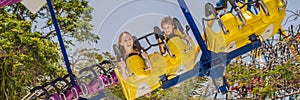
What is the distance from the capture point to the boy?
2166 millimetres

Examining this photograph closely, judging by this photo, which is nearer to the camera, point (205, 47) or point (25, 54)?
point (205, 47)

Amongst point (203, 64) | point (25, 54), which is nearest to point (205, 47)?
point (203, 64)

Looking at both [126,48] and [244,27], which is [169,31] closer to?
[126,48]

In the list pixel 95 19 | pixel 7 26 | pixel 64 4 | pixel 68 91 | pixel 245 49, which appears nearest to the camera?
pixel 95 19

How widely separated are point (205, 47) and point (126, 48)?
0.32 meters

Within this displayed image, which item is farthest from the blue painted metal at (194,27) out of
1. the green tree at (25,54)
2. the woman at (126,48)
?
the green tree at (25,54)

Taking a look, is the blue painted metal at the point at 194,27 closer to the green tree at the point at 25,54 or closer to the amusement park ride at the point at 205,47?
the amusement park ride at the point at 205,47

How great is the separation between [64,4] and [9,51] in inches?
24.4

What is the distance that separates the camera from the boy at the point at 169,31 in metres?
2.17

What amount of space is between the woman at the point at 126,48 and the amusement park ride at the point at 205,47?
2 centimetres

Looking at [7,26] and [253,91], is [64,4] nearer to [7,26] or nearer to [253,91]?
[7,26]

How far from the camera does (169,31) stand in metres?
2.20

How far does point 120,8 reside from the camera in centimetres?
212

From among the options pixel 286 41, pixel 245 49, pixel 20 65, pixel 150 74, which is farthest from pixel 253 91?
pixel 20 65
